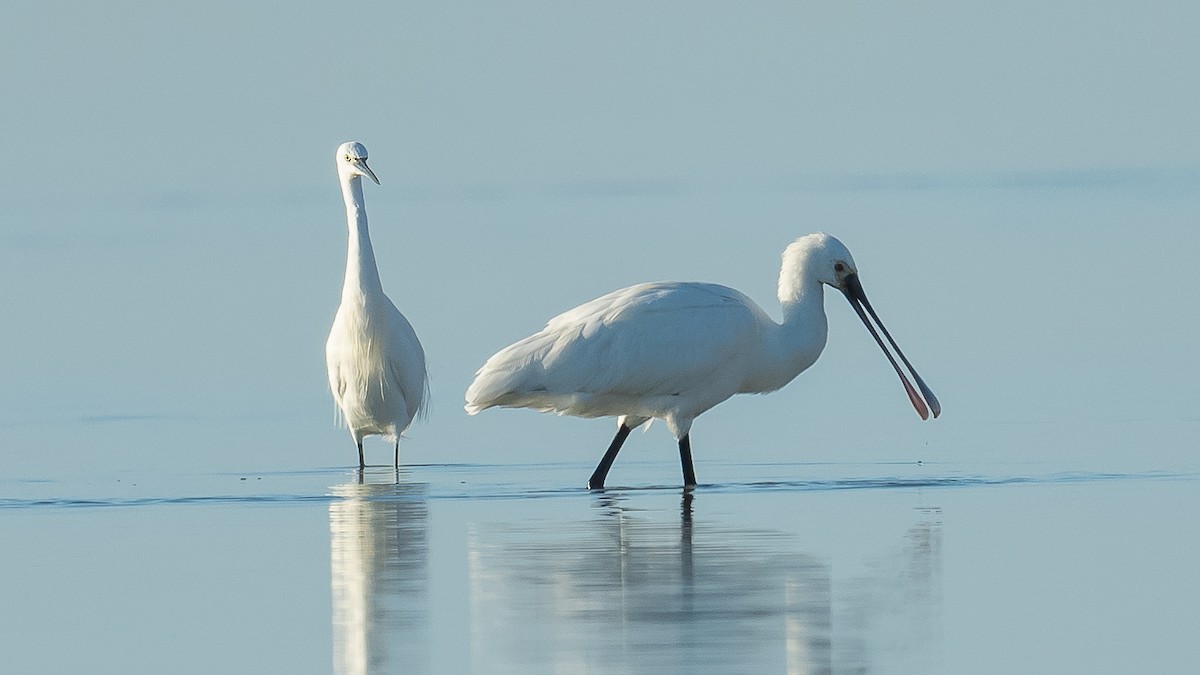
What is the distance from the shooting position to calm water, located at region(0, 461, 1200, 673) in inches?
331

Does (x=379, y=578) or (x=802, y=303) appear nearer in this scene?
(x=379, y=578)

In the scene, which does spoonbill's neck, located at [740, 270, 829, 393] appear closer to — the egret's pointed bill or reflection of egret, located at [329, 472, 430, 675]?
the egret's pointed bill

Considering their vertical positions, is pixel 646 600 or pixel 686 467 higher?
pixel 686 467

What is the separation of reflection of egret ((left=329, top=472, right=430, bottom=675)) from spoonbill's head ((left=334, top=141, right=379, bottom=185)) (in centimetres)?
420

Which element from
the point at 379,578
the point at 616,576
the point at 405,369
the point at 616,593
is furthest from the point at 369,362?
the point at 616,593

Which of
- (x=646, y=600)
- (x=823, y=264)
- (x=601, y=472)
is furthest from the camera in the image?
(x=823, y=264)

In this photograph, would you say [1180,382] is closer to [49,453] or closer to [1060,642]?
[49,453]

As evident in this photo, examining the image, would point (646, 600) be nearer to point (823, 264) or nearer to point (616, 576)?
point (616, 576)

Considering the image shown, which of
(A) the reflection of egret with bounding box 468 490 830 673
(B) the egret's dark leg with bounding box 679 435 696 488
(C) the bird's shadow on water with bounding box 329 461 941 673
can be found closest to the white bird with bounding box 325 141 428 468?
(B) the egret's dark leg with bounding box 679 435 696 488

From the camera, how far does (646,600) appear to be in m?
9.31

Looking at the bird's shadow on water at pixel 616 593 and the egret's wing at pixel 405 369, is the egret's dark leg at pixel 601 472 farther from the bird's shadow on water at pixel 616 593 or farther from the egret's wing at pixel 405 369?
the egret's wing at pixel 405 369

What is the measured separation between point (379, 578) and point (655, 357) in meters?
4.01

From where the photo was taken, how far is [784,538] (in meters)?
11.1

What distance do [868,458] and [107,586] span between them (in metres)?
6.20
